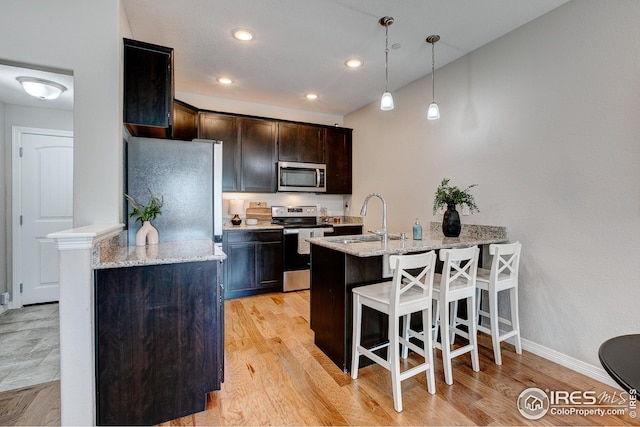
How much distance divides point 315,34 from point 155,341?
8.67ft

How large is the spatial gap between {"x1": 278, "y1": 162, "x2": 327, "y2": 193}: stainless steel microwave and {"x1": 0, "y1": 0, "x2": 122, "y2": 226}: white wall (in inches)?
97.1

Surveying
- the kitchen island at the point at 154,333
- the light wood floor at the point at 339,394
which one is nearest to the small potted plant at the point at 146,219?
the kitchen island at the point at 154,333

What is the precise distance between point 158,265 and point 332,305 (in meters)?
1.27

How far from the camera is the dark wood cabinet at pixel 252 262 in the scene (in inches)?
151

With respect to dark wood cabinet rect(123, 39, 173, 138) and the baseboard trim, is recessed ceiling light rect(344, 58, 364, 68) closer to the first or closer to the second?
dark wood cabinet rect(123, 39, 173, 138)

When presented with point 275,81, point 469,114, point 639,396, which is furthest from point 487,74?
point 639,396

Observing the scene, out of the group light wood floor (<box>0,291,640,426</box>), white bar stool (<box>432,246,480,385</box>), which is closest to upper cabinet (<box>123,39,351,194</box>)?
light wood floor (<box>0,291,640,426</box>)

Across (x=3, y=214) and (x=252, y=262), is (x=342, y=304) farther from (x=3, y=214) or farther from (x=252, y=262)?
(x=3, y=214)

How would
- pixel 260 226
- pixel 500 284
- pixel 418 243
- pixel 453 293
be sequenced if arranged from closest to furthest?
pixel 453 293, pixel 500 284, pixel 418 243, pixel 260 226

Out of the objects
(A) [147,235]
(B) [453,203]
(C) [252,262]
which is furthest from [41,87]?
(B) [453,203]

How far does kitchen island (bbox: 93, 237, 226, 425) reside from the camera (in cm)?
159

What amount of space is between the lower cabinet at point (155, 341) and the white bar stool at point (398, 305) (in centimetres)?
93

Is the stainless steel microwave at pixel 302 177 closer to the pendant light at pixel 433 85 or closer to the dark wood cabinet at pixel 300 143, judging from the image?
the dark wood cabinet at pixel 300 143

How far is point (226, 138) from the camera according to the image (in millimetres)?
4094
